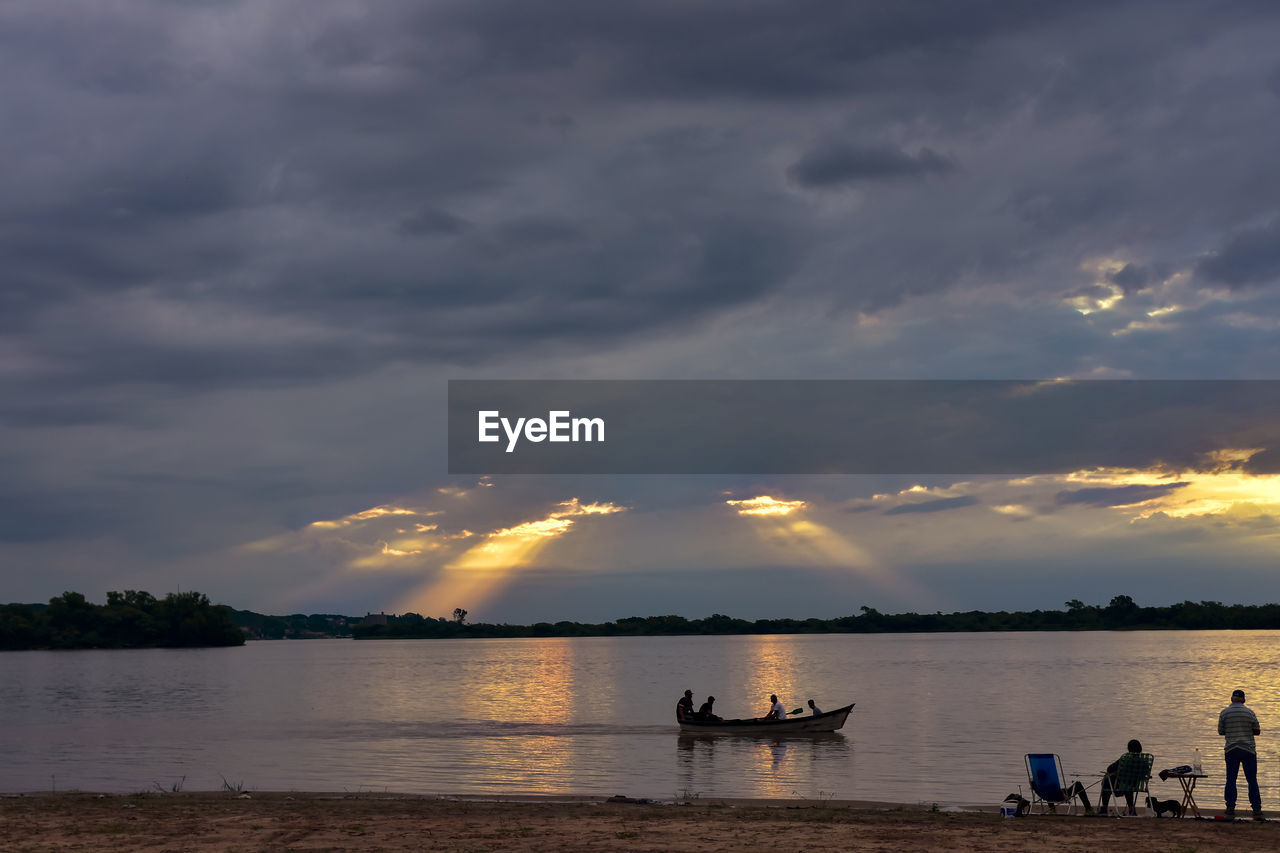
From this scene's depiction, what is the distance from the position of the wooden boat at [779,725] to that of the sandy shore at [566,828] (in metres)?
23.6

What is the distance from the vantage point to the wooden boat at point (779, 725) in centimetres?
4981

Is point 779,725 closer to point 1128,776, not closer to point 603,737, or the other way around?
point 603,737

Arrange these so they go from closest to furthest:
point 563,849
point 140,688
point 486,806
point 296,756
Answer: point 563,849
point 486,806
point 296,756
point 140,688

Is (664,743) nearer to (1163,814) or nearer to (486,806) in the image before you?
(486,806)

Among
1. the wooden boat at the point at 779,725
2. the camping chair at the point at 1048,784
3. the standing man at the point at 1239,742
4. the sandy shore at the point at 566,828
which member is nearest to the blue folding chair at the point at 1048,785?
the camping chair at the point at 1048,784

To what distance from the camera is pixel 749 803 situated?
1072 inches

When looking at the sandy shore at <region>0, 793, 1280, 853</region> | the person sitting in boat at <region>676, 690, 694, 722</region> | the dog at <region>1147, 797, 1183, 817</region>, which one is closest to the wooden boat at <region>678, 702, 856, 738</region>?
the person sitting in boat at <region>676, 690, 694, 722</region>

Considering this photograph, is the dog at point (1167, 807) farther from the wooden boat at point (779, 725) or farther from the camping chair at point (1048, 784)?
the wooden boat at point (779, 725)

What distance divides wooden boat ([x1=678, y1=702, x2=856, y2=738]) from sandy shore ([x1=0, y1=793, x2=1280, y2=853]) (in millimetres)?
23617

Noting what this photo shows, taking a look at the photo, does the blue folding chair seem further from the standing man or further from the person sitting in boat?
the person sitting in boat

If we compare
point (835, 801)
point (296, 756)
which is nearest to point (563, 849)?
point (835, 801)

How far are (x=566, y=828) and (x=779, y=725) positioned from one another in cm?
3026

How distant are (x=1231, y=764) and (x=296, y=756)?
115ft

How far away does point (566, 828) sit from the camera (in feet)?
70.0
